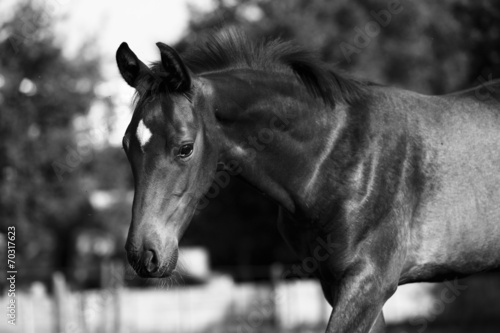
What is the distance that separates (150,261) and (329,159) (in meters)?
1.62

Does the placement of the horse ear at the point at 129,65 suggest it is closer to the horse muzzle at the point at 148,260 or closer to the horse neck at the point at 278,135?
the horse neck at the point at 278,135

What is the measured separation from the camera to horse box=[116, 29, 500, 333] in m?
4.64

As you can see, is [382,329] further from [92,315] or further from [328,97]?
[92,315]

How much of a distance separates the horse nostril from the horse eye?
0.66 m

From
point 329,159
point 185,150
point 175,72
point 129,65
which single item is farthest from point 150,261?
point 329,159

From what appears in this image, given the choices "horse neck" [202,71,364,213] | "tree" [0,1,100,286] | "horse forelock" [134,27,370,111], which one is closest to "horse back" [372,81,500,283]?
"horse forelock" [134,27,370,111]

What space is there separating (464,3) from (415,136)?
9.84 meters

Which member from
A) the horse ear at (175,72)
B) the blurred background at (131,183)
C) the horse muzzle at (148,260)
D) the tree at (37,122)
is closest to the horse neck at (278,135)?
the horse ear at (175,72)

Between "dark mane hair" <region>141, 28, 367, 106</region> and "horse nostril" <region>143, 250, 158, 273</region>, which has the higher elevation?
"dark mane hair" <region>141, 28, 367, 106</region>

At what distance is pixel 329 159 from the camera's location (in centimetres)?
527

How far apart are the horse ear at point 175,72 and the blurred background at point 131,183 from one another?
6853mm

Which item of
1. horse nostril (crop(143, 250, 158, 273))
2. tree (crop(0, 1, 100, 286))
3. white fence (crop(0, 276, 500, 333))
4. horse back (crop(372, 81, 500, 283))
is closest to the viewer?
horse nostril (crop(143, 250, 158, 273))

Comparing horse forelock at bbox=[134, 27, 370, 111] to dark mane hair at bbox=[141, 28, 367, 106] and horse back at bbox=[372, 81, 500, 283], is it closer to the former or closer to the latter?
→ dark mane hair at bbox=[141, 28, 367, 106]

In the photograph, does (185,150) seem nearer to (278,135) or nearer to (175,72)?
(175,72)
